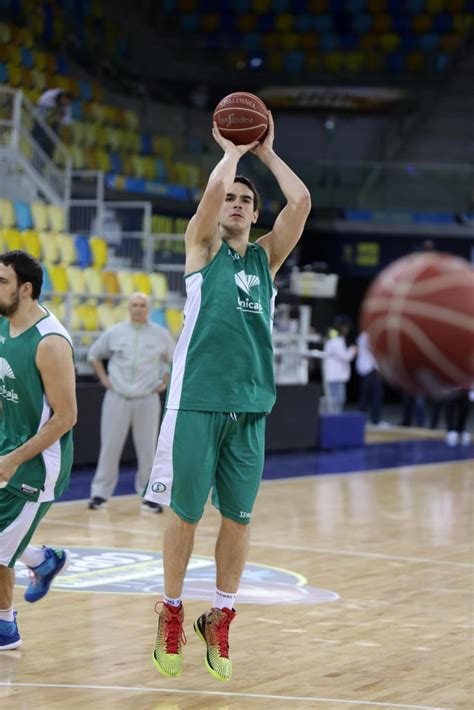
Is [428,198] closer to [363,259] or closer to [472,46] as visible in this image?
[363,259]

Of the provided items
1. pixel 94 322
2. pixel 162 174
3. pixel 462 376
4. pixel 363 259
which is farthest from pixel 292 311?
pixel 462 376

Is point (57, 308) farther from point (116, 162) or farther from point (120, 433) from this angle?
point (116, 162)

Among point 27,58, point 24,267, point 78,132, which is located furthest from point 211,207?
point 27,58

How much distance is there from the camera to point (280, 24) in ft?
90.3

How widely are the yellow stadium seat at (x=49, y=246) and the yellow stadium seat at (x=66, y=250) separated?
3.2 inches

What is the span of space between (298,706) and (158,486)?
1049 millimetres

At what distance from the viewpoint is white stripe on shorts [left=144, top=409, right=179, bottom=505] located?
5.31m

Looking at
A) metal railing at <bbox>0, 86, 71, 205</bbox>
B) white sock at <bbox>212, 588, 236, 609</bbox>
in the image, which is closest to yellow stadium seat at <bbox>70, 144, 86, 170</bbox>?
metal railing at <bbox>0, 86, 71, 205</bbox>

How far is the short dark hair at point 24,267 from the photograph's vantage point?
566cm

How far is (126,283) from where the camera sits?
16234mm

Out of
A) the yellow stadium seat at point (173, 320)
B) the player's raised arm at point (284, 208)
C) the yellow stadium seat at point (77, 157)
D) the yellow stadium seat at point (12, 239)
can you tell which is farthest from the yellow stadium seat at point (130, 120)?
the player's raised arm at point (284, 208)

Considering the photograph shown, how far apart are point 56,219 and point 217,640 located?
471 inches

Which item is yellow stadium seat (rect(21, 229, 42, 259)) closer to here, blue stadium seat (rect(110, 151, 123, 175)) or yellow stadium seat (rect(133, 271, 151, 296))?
yellow stadium seat (rect(133, 271, 151, 296))

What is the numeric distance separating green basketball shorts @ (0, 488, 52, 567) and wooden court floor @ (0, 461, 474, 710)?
1.61 feet
